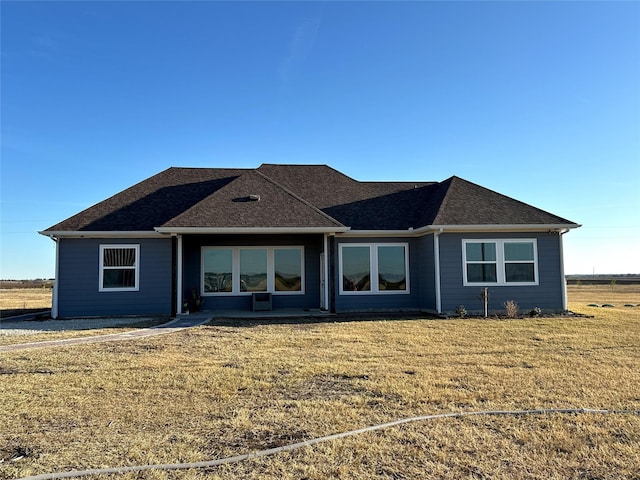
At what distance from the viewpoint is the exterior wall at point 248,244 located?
15.6m

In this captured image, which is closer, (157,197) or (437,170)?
(157,197)

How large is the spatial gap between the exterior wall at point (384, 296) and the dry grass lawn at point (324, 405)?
5829mm

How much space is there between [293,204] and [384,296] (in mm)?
4466

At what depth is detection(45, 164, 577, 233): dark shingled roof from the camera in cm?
1412

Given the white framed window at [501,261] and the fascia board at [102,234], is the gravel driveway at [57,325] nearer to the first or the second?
the fascia board at [102,234]

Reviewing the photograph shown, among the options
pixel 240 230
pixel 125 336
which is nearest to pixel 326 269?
pixel 240 230

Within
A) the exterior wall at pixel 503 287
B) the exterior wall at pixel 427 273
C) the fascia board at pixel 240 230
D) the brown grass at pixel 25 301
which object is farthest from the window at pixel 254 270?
the brown grass at pixel 25 301

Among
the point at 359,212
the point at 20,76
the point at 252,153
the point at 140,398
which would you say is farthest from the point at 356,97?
the point at 140,398

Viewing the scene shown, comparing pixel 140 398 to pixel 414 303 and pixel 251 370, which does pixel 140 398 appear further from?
pixel 414 303

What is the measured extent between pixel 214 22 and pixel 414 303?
11038mm

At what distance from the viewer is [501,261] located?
14523mm

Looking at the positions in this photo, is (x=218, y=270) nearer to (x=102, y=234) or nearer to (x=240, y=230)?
(x=240, y=230)

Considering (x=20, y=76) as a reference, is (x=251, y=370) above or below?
below

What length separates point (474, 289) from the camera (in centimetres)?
1434
